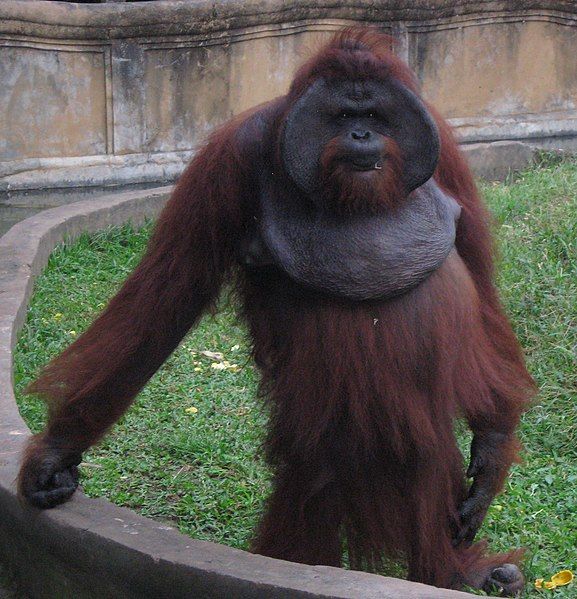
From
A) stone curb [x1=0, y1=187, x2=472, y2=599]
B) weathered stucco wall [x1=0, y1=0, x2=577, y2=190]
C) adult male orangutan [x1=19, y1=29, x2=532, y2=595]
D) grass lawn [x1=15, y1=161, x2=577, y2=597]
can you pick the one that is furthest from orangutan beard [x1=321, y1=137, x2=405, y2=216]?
weathered stucco wall [x1=0, y1=0, x2=577, y2=190]

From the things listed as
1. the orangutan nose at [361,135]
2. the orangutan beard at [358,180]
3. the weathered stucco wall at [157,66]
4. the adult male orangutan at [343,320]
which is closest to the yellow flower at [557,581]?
the adult male orangutan at [343,320]

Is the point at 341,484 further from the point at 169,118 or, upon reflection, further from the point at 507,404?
the point at 169,118

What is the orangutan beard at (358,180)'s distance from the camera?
2.35 metres

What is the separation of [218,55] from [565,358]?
3.94m

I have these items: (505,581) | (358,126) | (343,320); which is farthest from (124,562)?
(358,126)

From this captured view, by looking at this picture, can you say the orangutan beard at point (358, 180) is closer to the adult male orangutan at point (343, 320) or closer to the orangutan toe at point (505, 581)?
the adult male orangutan at point (343, 320)

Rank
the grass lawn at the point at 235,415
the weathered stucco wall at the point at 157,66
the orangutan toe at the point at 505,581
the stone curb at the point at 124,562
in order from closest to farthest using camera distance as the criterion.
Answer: the stone curb at the point at 124,562, the orangutan toe at the point at 505,581, the grass lawn at the point at 235,415, the weathered stucco wall at the point at 157,66

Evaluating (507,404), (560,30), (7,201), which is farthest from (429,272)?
(560,30)

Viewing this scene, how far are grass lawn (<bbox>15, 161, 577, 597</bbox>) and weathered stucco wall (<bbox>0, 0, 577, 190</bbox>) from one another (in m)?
1.57

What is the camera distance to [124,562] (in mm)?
2609

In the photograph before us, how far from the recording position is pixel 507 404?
2787 mm

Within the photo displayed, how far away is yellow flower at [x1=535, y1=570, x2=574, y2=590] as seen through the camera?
2.99 meters

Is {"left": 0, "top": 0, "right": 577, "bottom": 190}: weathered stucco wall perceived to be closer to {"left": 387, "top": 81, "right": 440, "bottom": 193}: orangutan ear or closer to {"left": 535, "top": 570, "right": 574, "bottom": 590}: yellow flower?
{"left": 535, "top": 570, "right": 574, "bottom": 590}: yellow flower

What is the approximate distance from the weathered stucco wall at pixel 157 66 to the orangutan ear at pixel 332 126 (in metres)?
4.74
